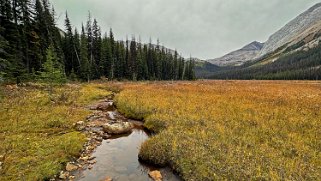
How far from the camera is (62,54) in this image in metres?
47.9

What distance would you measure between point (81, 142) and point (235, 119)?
893 centimetres

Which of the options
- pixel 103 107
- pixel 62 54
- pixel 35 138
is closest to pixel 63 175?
pixel 35 138

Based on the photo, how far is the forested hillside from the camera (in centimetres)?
2730

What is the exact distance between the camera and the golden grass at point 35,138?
749cm

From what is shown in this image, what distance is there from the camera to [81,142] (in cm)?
1070

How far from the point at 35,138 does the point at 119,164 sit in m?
4.80

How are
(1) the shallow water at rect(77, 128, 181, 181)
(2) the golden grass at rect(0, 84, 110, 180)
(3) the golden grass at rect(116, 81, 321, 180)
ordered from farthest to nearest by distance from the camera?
1. (1) the shallow water at rect(77, 128, 181, 181)
2. (2) the golden grass at rect(0, 84, 110, 180)
3. (3) the golden grass at rect(116, 81, 321, 180)

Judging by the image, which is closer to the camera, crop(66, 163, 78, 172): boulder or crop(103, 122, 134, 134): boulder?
crop(66, 163, 78, 172): boulder

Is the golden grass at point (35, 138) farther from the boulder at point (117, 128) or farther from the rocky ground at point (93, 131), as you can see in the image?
the boulder at point (117, 128)

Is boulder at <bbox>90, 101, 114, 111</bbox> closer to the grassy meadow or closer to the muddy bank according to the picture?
the grassy meadow

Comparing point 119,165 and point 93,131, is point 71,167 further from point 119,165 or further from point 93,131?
point 93,131

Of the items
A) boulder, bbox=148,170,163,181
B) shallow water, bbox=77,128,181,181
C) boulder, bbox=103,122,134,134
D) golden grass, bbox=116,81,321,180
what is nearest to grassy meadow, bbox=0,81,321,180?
golden grass, bbox=116,81,321,180

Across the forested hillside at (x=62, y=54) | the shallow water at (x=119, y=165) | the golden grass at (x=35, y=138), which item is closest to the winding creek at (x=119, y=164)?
the shallow water at (x=119, y=165)

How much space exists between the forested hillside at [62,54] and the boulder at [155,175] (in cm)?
1486
